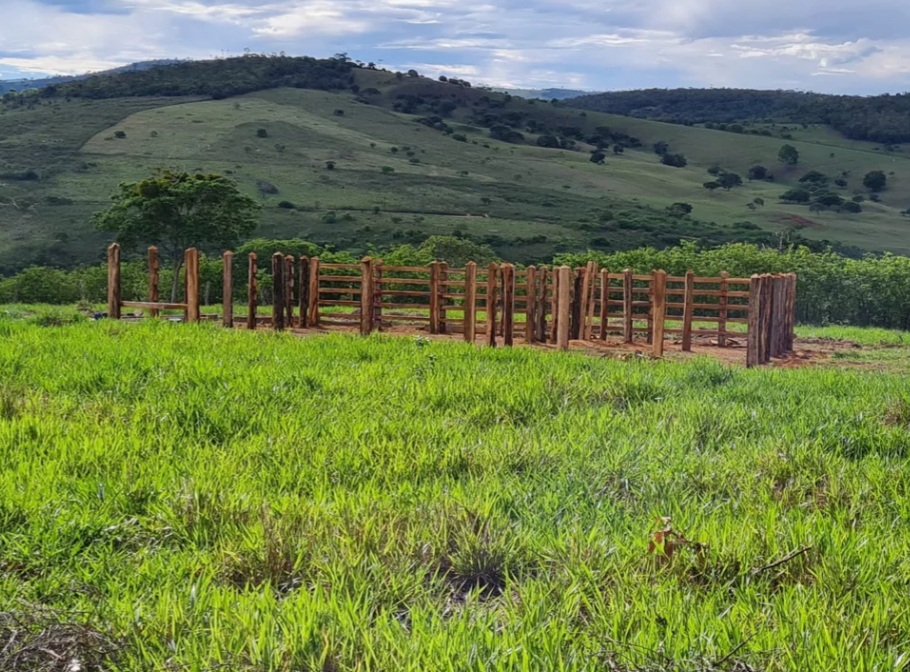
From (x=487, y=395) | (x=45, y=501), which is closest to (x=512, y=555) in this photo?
(x=45, y=501)

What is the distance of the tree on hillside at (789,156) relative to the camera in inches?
4754

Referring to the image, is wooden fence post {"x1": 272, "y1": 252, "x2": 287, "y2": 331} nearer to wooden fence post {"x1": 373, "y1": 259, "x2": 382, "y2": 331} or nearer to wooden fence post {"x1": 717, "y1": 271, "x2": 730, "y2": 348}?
wooden fence post {"x1": 373, "y1": 259, "x2": 382, "y2": 331}

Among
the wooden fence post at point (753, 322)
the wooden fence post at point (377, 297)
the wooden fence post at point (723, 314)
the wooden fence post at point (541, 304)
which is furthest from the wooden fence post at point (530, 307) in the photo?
the wooden fence post at point (753, 322)

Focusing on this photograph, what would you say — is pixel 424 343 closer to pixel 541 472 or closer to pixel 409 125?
pixel 541 472

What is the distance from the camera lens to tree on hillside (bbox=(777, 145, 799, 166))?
396 feet

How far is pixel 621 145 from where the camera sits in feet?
456

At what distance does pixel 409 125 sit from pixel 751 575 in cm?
13193

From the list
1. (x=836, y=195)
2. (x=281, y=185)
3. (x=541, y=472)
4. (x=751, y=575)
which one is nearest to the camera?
(x=751, y=575)

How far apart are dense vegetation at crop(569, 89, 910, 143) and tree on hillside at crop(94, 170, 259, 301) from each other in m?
123

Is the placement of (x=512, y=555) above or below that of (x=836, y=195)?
below

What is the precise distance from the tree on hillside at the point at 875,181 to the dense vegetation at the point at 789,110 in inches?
1052

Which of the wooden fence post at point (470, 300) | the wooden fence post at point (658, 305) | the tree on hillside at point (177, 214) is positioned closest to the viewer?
the wooden fence post at point (658, 305)

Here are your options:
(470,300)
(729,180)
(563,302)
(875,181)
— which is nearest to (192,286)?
(470,300)

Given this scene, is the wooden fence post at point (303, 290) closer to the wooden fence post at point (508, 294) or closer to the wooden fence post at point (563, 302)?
the wooden fence post at point (508, 294)
